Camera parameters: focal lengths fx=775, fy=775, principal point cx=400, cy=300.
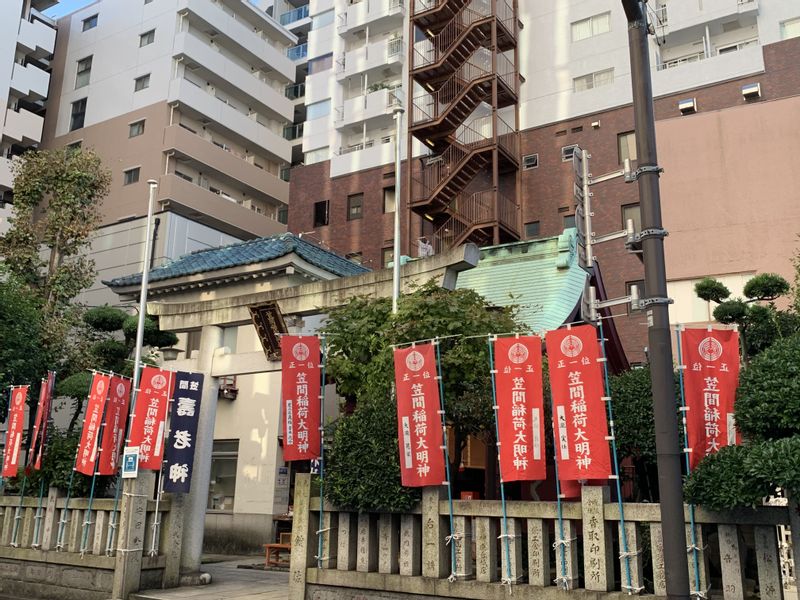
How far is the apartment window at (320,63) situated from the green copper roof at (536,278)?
25666mm

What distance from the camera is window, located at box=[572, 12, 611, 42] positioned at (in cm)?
3606

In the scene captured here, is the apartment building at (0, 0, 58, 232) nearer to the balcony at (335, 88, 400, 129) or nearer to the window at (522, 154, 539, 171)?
the balcony at (335, 88, 400, 129)

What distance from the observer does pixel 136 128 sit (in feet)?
149

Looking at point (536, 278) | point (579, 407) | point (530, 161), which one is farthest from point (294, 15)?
point (579, 407)

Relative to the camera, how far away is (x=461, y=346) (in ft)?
47.0

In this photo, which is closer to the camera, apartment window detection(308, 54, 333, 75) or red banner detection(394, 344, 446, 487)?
red banner detection(394, 344, 446, 487)

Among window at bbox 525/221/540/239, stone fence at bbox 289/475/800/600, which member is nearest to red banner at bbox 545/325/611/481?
stone fence at bbox 289/475/800/600

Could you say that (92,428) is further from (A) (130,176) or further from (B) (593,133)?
(A) (130,176)

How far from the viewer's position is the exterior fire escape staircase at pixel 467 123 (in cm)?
3525

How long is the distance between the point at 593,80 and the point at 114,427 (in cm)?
2753

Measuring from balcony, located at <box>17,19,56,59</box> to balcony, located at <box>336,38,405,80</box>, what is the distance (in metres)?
19.0

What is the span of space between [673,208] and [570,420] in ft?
76.7

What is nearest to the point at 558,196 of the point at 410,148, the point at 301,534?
the point at 410,148

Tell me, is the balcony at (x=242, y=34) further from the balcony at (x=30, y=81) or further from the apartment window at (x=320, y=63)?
the balcony at (x=30, y=81)
